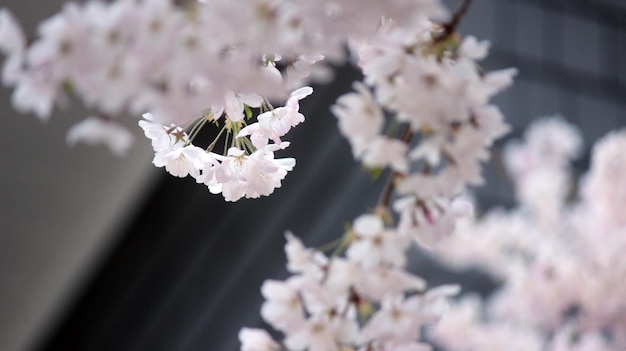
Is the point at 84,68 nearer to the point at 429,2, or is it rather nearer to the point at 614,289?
the point at 429,2

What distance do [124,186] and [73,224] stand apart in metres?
0.45

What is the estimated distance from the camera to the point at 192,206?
432 centimetres

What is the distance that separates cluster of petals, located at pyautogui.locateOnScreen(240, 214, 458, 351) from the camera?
968mm

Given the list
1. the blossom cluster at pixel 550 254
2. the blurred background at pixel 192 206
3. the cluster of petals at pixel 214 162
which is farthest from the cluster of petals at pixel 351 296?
the blurred background at pixel 192 206

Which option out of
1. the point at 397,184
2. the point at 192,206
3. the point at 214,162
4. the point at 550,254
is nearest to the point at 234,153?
the point at 214,162

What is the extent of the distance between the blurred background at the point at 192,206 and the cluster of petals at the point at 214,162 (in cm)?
253

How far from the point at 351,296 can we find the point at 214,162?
0.22m

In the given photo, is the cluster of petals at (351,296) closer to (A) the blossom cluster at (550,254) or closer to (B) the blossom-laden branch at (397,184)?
(B) the blossom-laden branch at (397,184)

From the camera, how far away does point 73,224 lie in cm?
470

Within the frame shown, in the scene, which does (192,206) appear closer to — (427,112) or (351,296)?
(351,296)

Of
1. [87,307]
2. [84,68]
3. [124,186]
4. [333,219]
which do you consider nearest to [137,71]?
[84,68]

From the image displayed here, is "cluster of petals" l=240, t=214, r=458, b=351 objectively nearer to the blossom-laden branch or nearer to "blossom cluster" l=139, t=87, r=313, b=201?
the blossom-laden branch

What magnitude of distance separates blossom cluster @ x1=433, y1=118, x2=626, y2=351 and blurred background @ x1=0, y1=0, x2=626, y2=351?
0.20 metres

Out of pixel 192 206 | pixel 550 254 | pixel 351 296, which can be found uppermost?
pixel 192 206
